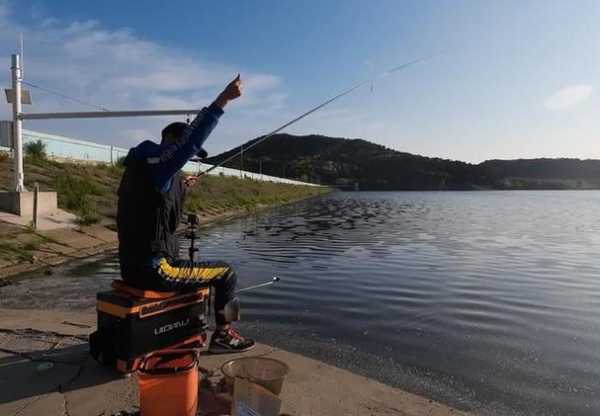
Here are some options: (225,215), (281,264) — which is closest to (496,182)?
(225,215)

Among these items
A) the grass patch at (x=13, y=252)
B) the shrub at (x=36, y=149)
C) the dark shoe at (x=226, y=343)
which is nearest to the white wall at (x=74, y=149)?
the shrub at (x=36, y=149)

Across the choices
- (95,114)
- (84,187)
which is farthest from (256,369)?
(84,187)

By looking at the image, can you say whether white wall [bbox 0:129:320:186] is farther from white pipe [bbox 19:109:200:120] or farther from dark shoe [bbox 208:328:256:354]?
dark shoe [bbox 208:328:256:354]

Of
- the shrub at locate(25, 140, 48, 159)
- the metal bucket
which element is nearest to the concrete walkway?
the metal bucket

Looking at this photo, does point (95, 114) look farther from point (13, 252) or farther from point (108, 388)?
point (108, 388)

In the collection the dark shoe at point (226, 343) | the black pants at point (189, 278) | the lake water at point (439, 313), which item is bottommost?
the lake water at point (439, 313)

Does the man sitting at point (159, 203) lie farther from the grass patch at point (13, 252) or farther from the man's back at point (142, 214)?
the grass patch at point (13, 252)

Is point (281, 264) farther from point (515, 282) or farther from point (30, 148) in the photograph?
point (30, 148)

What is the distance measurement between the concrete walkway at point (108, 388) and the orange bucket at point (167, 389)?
1.13 feet

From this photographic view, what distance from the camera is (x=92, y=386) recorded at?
15.1ft

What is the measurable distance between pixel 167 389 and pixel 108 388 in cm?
117

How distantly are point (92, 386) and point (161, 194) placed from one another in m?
1.85

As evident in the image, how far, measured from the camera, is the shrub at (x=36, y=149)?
26.7 meters

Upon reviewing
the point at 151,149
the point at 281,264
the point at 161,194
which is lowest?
the point at 281,264
